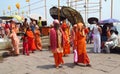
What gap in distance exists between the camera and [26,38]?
40.4ft

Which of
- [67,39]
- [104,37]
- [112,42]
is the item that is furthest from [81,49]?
[104,37]

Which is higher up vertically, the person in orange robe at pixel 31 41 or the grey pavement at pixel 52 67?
the person in orange robe at pixel 31 41

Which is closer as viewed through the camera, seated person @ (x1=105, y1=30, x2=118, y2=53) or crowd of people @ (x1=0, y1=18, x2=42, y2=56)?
crowd of people @ (x1=0, y1=18, x2=42, y2=56)

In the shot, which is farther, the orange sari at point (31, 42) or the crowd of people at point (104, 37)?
the orange sari at point (31, 42)

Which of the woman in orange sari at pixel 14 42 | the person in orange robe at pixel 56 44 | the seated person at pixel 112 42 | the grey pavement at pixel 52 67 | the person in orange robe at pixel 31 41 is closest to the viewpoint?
the grey pavement at pixel 52 67

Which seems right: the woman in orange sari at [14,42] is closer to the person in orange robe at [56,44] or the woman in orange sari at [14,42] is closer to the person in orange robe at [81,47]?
the person in orange robe at [56,44]

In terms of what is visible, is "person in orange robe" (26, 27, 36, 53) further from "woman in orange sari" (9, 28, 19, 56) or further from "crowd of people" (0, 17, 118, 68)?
"woman in orange sari" (9, 28, 19, 56)

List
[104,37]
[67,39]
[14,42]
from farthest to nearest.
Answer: [104,37] < [14,42] < [67,39]

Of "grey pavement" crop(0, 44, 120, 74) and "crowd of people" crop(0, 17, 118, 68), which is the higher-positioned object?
"crowd of people" crop(0, 17, 118, 68)

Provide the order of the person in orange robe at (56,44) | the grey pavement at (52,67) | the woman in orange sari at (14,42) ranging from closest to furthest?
1. the grey pavement at (52,67)
2. the person in orange robe at (56,44)
3. the woman in orange sari at (14,42)

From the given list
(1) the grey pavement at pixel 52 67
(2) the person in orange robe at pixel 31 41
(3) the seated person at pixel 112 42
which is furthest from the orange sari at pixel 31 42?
(3) the seated person at pixel 112 42

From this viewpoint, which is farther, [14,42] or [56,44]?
[14,42]

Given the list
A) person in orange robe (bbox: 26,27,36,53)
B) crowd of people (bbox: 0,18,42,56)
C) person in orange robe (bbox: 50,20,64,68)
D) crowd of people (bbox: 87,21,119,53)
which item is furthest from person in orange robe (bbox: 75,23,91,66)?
person in orange robe (bbox: 26,27,36,53)

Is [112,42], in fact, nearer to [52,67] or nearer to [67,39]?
[67,39]
